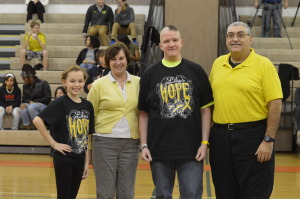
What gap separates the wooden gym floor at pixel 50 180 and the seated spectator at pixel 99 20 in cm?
375

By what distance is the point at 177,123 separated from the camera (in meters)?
4.57

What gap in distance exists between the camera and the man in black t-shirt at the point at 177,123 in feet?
15.0

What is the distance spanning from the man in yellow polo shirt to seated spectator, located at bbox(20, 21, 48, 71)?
8.78 meters

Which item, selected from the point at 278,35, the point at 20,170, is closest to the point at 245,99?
the point at 20,170

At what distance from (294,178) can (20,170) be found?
388 cm

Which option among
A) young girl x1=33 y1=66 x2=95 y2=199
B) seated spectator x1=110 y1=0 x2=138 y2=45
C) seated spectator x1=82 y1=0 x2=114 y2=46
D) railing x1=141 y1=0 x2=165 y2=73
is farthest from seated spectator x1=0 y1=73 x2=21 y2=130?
young girl x1=33 y1=66 x2=95 y2=199

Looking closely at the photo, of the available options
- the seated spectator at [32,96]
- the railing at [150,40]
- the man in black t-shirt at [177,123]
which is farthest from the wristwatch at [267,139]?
the seated spectator at [32,96]

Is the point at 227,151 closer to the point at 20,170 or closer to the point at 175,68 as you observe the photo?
the point at 175,68

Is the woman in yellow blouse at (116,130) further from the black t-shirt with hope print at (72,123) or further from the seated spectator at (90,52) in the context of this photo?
the seated spectator at (90,52)

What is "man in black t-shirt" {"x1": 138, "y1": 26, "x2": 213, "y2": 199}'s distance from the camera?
180 inches

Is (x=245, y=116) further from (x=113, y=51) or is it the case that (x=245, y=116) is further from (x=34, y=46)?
(x=34, y=46)

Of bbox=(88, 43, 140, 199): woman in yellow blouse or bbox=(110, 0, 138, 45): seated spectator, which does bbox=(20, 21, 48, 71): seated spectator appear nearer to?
bbox=(110, 0, 138, 45): seated spectator

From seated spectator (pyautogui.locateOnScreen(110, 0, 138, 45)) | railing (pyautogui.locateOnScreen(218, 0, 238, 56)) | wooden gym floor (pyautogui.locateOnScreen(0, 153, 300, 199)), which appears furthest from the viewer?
seated spectator (pyautogui.locateOnScreen(110, 0, 138, 45))

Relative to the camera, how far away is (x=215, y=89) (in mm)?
4684
